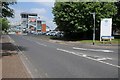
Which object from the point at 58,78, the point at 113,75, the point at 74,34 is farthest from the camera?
the point at 74,34

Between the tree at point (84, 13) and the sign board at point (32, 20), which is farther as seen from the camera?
the sign board at point (32, 20)

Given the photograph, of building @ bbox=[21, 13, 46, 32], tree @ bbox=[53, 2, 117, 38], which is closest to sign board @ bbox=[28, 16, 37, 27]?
building @ bbox=[21, 13, 46, 32]

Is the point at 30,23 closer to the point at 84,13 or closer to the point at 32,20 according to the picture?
the point at 32,20

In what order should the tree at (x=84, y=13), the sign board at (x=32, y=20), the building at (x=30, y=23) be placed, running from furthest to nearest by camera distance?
the sign board at (x=32, y=20), the building at (x=30, y=23), the tree at (x=84, y=13)

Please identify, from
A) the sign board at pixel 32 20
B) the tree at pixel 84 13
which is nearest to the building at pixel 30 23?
the sign board at pixel 32 20

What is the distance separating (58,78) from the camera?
1354cm

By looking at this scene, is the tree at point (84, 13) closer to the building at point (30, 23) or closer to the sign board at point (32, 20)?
the building at point (30, 23)

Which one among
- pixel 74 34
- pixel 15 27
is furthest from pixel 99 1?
pixel 15 27

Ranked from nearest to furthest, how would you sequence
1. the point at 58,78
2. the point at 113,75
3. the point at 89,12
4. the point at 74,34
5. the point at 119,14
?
the point at 58,78, the point at 113,75, the point at 89,12, the point at 119,14, the point at 74,34

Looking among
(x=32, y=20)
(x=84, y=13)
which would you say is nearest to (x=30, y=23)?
(x=32, y=20)

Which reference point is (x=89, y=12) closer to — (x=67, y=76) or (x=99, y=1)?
(x=99, y=1)

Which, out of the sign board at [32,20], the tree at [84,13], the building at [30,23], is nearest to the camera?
the tree at [84,13]

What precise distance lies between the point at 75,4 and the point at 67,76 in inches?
1752

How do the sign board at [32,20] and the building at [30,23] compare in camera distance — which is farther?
the sign board at [32,20]
